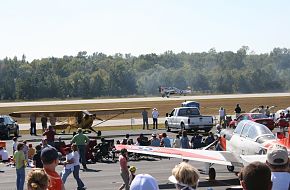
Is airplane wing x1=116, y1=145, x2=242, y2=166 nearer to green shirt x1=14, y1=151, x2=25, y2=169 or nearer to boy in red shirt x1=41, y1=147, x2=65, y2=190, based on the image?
green shirt x1=14, y1=151, x2=25, y2=169

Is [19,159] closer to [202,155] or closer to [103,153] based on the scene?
[202,155]

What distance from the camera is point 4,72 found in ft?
469

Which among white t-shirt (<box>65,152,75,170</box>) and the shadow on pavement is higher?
white t-shirt (<box>65,152,75,170</box>)

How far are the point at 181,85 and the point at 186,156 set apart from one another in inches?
5807

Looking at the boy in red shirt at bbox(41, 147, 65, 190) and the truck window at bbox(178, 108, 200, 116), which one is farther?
the truck window at bbox(178, 108, 200, 116)

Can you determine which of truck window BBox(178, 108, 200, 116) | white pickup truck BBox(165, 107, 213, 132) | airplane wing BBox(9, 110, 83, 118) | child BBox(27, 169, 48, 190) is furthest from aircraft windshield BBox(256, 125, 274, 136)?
airplane wing BBox(9, 110, 83, 118)

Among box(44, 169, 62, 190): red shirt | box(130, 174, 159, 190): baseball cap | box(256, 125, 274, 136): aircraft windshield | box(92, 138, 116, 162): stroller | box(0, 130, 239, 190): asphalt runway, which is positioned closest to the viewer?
box(130, 174, 159, 190): baseball cap

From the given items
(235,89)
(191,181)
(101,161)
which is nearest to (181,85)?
(235,89)

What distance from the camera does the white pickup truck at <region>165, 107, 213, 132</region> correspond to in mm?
35312

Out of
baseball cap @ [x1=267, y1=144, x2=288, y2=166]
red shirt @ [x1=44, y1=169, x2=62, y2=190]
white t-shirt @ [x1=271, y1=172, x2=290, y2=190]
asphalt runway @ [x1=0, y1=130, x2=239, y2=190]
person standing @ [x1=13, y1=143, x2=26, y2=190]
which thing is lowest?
asphalt runway @ [x1=0, y1=130, x2=239, y2=190]

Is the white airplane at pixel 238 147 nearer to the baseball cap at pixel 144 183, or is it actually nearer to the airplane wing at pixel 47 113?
the baseball cap at pixel 144 183

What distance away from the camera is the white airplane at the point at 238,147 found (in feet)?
49.9

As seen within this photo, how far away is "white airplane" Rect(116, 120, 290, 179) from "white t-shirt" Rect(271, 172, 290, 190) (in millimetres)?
8537

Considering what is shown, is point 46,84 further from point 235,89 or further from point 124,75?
point 235,89
